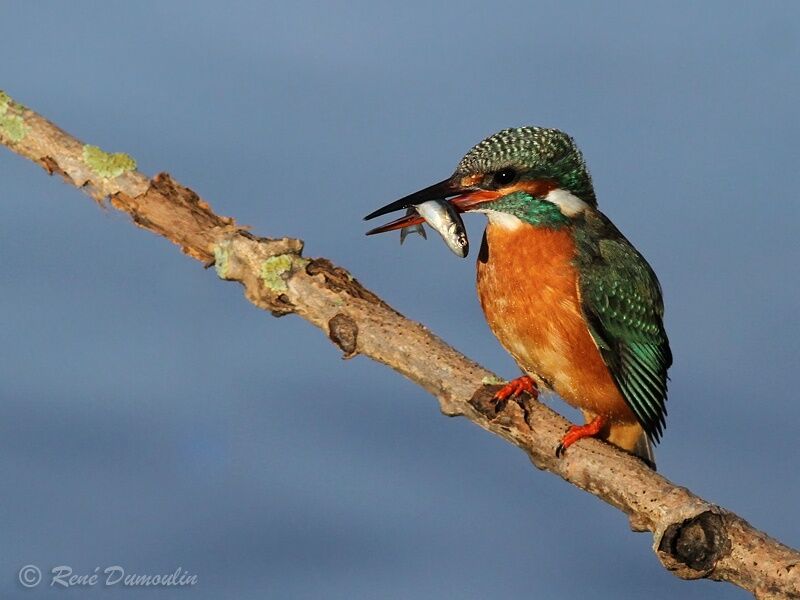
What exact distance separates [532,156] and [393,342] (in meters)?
1.63

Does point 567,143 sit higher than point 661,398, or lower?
higher

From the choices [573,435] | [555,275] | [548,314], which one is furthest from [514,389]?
[555,275]

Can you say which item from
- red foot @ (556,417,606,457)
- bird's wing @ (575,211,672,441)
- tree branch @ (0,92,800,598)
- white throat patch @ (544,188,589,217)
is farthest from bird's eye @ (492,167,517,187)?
red foot @ (556,417,606,457)

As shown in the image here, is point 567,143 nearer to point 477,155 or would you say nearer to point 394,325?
point 477,155

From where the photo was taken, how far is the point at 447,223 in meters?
7.20

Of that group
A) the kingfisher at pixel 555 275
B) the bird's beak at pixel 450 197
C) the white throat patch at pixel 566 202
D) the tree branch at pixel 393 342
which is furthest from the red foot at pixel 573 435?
the bird's beak at pixel 450 197

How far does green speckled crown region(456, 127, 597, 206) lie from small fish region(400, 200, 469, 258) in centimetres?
30

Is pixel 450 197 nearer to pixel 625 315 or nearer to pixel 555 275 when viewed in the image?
pixel 555 275

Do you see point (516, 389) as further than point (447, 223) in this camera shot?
No

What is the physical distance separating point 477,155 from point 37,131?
2.81 metres

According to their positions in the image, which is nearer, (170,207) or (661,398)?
(170,207)

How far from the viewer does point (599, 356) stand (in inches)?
294

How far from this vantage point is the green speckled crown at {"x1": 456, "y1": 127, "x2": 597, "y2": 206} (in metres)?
7.32

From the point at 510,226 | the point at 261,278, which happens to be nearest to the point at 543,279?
the point at 510,226
